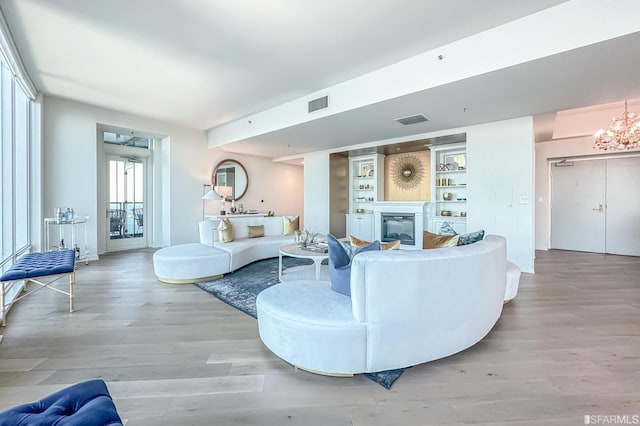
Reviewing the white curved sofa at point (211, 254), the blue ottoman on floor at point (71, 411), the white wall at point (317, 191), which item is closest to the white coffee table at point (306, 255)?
the white curved sofa at point (211, 254)

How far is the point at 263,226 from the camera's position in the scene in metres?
5.79

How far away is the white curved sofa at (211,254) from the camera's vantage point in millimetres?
3764

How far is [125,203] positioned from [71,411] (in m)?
6.73

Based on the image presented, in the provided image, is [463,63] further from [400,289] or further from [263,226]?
[263,226]

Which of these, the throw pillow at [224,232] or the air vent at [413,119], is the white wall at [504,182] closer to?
the air vent at [413,119]

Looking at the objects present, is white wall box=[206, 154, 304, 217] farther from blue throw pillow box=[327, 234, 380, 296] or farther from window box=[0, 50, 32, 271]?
blue throw pillow box=[327, 234, 380, 296]

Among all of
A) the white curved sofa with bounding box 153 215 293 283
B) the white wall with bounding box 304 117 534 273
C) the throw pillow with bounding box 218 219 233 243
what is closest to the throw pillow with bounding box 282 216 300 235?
the white curved sofa with bounding box 153 215 293 283

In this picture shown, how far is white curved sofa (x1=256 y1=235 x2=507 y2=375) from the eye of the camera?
5.43 feet

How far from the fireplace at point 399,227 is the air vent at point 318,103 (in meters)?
3.10

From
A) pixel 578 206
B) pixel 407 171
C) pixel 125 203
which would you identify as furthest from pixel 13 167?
pixel 578 206

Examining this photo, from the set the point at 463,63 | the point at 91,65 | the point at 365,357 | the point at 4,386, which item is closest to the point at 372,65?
the point at 463,63

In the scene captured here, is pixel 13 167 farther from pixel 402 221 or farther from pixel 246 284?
pixel 402 221

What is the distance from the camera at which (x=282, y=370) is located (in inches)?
72.9

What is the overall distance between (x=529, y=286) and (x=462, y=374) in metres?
2.77
